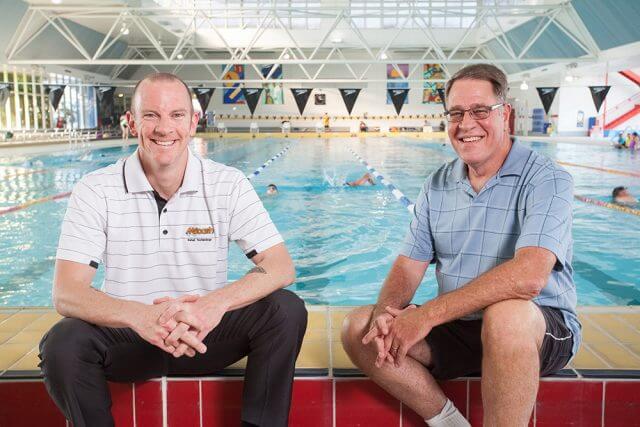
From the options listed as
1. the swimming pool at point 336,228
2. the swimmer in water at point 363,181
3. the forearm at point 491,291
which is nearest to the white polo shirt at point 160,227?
the forearm at point 491,291

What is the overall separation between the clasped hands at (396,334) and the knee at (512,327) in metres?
0.20

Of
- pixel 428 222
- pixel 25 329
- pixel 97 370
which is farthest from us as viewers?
pixel 25 329

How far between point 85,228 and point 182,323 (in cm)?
45

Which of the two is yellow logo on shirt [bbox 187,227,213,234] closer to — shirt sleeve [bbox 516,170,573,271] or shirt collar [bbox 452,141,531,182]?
shirt collar [bbox 452,141,531,182]

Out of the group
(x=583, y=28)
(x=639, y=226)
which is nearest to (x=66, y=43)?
(x=583, y=28)

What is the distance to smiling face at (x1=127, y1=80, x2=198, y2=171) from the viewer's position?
6.50 feet

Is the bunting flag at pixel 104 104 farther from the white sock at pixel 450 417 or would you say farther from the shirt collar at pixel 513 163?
the white sock at pixel 450 417

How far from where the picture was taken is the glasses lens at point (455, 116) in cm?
198

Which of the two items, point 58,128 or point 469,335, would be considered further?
point 58,128

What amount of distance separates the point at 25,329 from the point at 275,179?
31.3ft

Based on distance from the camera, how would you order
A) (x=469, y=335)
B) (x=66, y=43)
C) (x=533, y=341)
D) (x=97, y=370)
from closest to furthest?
(x=533, y=341), (x=97, y=370), (x=469, y=335), (x=66, y=43)

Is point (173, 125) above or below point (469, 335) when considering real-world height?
above

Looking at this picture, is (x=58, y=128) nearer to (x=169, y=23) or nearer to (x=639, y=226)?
(x=169, y=23)

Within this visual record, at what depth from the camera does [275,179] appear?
39.4 ft
